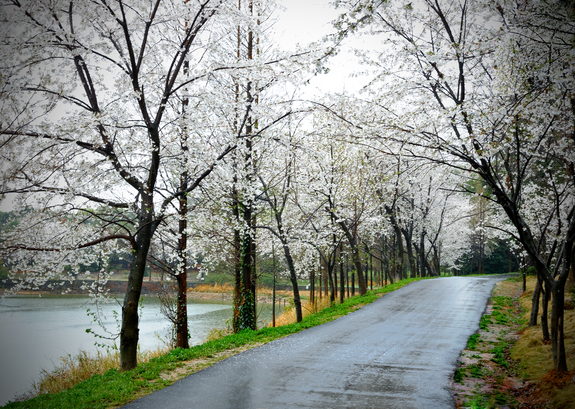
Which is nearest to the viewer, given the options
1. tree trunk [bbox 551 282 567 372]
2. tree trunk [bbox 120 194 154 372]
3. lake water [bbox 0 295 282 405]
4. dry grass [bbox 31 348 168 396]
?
tree trunk [bbox 551 282 567 372]

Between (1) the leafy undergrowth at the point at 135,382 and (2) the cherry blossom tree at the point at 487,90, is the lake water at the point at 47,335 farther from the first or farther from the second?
(2) the cherry blossom tree at the point at 487,90

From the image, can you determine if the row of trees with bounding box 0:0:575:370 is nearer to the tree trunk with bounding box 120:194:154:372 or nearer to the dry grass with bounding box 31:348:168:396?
the tree trunk with bounding box 120:194:154:372

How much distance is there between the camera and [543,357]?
636 cm

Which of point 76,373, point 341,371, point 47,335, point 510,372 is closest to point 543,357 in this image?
point 510,372

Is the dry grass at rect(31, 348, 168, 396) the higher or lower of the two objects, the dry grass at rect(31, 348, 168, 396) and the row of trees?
the lower

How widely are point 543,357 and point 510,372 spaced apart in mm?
897

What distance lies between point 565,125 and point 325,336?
6.20m

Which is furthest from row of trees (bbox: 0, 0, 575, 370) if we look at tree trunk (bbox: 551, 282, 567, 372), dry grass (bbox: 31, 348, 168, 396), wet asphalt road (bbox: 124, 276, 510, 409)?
dry grass (bbox: 31, 348, 168, 396)

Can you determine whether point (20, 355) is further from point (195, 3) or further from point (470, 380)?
point (470, 380)

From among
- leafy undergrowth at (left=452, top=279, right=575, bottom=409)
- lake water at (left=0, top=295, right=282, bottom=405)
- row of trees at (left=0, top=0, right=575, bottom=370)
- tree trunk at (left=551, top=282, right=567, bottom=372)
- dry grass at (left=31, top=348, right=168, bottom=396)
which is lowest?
lake water at (left=0, top=295, right=282, bottom=405)

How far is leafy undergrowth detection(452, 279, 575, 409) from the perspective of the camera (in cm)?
456

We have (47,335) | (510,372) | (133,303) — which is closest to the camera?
(510,372)

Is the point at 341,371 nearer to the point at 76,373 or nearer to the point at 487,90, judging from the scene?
the point at 487,90

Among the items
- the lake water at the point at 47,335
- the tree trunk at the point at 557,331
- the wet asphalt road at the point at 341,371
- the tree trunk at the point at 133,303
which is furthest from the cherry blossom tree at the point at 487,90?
the lake water at the point at 47,335
